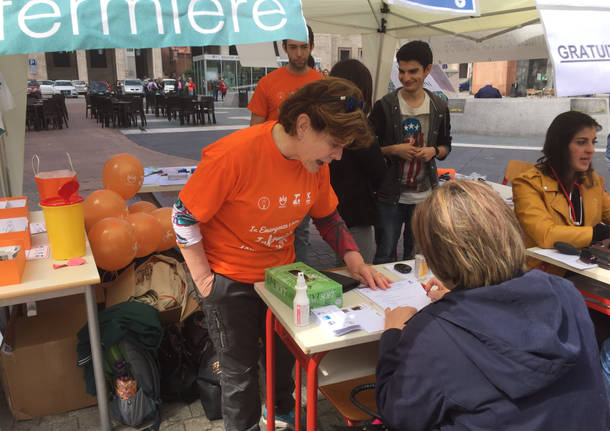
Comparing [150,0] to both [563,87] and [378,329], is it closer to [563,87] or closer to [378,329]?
[378,329]

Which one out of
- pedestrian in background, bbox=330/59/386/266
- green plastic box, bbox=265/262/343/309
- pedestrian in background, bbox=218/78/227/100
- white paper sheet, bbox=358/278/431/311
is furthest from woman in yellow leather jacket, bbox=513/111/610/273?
pedestrian in background, bbox=218/78/227/100

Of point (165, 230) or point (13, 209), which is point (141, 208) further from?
point (13, 209)

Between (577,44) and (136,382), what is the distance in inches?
109

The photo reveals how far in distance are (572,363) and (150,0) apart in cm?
196

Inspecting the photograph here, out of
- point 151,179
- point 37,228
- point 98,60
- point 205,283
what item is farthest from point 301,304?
point 98,60

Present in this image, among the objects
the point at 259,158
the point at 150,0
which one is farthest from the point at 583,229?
the point at 150,0

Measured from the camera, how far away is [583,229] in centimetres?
253

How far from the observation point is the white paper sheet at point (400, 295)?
1939 millimetres

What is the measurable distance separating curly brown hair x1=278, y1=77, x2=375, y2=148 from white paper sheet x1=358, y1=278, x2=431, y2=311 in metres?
0.68

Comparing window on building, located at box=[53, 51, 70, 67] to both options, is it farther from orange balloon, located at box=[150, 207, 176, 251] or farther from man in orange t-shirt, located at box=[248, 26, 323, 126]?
orange balloon, located at box=[150, 207, 176, 251]

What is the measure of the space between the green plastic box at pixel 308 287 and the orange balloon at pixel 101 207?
1488mm

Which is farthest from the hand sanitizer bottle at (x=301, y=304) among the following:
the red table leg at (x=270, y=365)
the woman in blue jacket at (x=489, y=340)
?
the woman in blue jacket at (x=489, y=340)

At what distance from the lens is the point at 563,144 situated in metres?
2.67

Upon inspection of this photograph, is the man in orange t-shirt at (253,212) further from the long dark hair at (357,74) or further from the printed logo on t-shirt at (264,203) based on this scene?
the long dark hair at (357,74)
